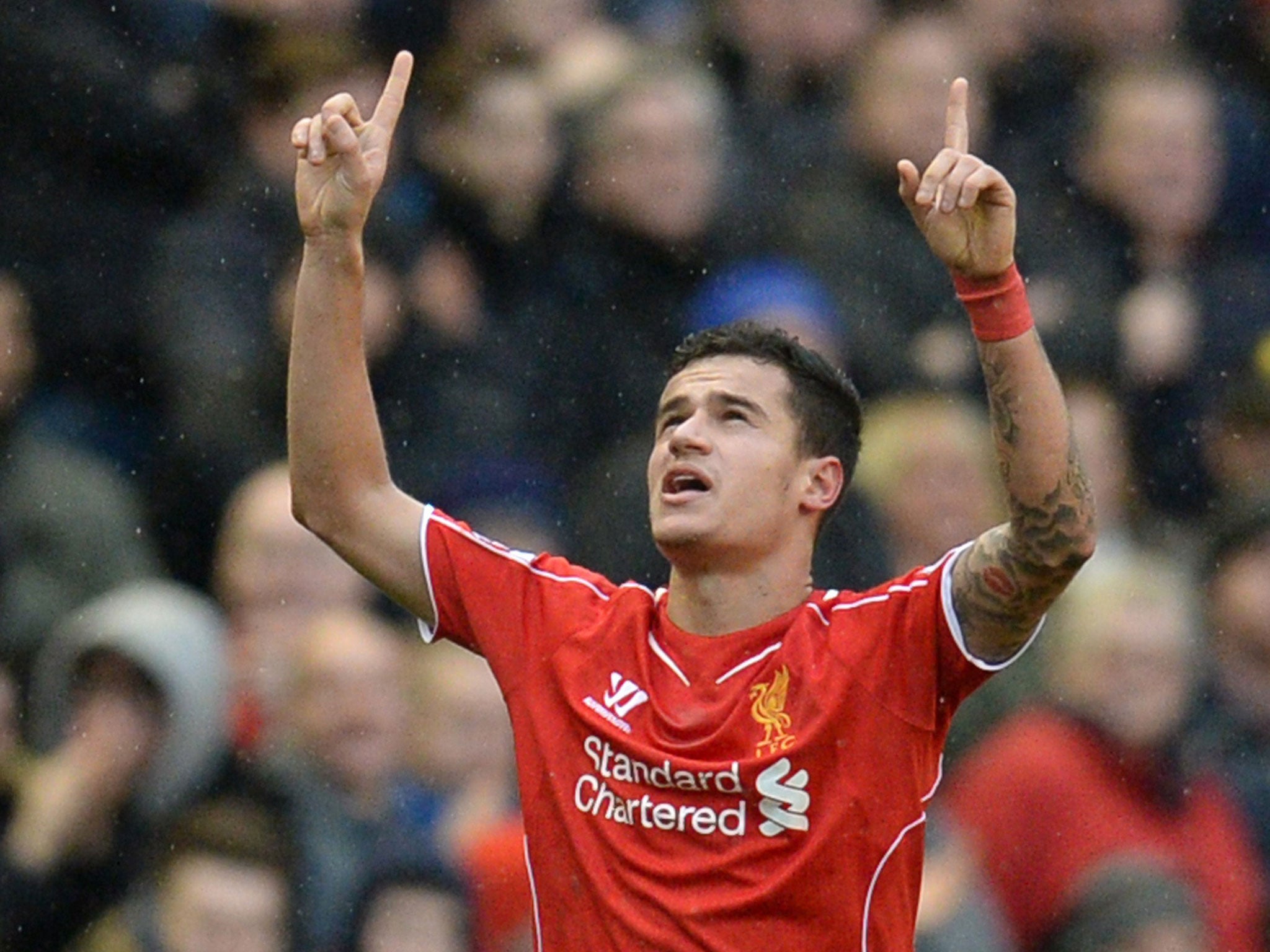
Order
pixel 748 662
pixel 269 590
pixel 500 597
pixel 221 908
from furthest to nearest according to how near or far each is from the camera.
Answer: pixel 269 590, pixel 221 908, pixel 500 597, pixel 748 662

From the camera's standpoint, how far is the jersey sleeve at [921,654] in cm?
441

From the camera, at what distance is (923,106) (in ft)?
27.7

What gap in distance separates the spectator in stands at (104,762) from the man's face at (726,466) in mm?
2173

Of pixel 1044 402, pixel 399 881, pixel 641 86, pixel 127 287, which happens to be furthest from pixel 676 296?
pixel 1044 402

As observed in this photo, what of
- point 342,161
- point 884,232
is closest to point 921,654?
point 342,161

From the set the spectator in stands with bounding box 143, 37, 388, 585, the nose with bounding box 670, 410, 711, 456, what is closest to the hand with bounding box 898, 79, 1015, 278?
the nose with bounding box 670, 410, 711, 456

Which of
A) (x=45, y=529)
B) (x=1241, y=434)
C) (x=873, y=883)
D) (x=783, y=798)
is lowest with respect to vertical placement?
(x=873, y=883)

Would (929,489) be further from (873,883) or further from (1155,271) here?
(873,883)

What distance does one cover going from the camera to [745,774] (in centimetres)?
438

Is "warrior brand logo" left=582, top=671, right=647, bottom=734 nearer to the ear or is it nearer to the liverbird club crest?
the liverbird club crest

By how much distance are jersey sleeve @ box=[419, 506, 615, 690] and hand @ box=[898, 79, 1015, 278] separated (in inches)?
39.3

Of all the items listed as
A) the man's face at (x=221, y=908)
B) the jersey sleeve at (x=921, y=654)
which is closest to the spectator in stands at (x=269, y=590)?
the man's face at (x=221, y=908)

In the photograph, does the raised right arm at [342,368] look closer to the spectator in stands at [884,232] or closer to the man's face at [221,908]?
the man's face at [221,908]

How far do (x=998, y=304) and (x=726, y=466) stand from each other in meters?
0.65
